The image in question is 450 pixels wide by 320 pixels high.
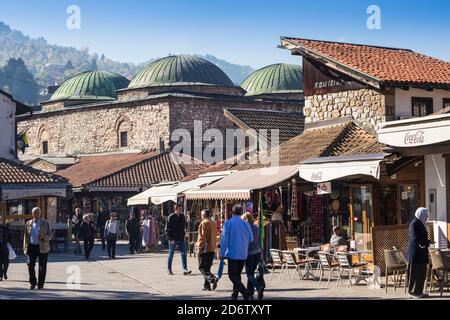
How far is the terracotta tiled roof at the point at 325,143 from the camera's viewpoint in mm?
22922

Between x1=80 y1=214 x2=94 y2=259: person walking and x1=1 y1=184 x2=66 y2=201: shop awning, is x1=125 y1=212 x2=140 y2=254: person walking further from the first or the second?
x1=1 y1=184 x2=66 y2=201: shop awning

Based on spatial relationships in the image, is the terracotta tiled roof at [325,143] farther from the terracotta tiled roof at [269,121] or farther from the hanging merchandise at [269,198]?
the terracotta tiled roof at [269,121]

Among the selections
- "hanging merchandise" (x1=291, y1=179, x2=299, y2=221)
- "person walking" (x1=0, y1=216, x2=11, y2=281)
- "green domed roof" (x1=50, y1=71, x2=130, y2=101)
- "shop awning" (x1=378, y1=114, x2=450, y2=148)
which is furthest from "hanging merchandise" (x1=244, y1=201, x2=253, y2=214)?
→ "green domed roof" (x1=50, y1=71, x2=130, y2=101)

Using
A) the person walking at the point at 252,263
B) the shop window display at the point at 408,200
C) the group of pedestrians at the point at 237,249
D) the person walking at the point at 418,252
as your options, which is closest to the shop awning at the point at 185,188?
the shop window display at the point at 408,200

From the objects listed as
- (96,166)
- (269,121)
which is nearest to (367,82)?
(269,121)

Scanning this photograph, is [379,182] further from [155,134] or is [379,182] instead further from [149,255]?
[155,134]

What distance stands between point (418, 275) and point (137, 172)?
27940mm

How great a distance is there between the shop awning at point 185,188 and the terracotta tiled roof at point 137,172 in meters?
10.2

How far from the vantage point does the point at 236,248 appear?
13836 millimetres

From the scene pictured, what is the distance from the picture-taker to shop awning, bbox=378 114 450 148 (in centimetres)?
1550
